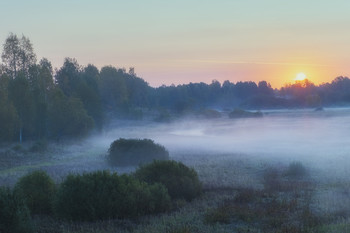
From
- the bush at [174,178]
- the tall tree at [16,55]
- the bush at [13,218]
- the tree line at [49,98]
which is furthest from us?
the tall tree at [16,55]

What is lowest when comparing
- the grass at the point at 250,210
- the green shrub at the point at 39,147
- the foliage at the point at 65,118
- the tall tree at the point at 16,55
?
the grass at the point at 250,210

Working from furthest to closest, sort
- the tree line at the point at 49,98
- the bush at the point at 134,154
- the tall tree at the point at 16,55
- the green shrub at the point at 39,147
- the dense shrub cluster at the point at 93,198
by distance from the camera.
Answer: the tall tree at the point at 16,55
the tree line at the point at 49,98
the green shrub at the point at 39,147
the bush at the point at 134,154
the dense shrub cluster at the point at 93,198

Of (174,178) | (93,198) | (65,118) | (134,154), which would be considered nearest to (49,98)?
(65,118)

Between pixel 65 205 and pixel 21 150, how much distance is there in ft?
89.5

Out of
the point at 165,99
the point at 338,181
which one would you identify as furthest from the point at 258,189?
the point at 165,99

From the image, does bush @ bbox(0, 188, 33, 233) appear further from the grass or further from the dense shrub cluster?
the grass

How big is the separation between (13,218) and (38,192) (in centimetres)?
427

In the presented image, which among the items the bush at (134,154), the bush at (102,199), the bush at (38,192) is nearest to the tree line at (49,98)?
the bush at (134,154)

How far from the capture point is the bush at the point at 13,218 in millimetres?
10445

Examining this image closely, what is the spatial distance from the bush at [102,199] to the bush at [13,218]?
6.20ft

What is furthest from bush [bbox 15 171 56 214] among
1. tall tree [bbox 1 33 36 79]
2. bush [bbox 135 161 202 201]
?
tall tree [bbox 1 33 36 79]

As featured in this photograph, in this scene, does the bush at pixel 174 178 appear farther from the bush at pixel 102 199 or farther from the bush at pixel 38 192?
the bush at pixel 38 192

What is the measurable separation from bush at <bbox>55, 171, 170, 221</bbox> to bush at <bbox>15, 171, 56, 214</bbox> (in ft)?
4.23

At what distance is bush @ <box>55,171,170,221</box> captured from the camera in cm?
1254
